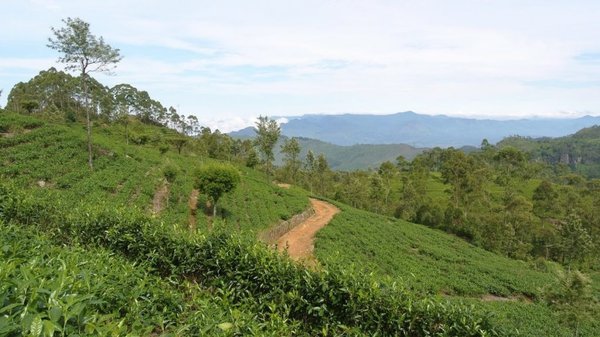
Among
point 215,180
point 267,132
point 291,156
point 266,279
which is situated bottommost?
point 291,156

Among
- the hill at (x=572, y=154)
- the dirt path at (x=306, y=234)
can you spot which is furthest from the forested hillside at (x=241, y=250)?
the hill at (x=572, y=154)

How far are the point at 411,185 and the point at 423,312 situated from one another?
5426 cm

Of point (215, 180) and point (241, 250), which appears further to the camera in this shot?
point (215, 180)

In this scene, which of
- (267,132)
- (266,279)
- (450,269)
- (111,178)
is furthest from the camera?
(267,132)

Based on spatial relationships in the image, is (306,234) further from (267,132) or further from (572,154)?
(572,154)

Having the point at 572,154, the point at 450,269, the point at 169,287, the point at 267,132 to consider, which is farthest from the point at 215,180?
the point at 572,154

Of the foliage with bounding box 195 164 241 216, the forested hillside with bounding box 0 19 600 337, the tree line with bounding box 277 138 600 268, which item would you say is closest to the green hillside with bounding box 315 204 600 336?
the forested hillside with bounding box 0 19 600 337

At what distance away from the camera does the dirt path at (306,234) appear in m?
24.0

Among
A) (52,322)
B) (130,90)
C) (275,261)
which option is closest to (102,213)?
(275,261)

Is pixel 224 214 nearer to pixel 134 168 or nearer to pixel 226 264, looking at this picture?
pixel 134 168

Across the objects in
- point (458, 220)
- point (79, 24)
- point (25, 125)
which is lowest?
point (458, 220)

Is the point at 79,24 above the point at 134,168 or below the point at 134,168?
above

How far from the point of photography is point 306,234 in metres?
27.8

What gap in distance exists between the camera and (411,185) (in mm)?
58938
